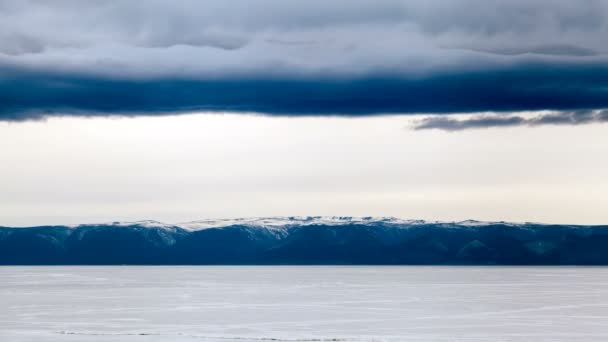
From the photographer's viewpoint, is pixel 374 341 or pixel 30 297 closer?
pixel 374 341

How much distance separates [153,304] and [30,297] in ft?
68.9

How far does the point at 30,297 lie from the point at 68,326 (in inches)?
1624

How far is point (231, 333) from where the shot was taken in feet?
191

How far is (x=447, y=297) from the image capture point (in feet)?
328

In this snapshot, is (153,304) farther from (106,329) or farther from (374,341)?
(374,341)

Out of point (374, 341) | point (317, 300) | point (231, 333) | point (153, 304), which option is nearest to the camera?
point (374, 341)

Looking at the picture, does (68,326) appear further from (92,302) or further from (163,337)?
(92,302)

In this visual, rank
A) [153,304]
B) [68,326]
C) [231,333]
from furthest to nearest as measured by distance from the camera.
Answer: [153,304], [68,326], [231,333]

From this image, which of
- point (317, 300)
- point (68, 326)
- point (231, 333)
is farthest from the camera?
point (317, 300)

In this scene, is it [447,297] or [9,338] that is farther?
[447,297]

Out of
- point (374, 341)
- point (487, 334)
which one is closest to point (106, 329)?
point (374, 341)

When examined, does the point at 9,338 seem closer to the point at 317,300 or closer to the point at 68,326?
the point at 68,326

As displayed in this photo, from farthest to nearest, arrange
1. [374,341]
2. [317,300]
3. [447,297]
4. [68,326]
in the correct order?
[447,297], [317,300], [68,326], [374,341]

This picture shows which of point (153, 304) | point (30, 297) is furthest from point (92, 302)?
point (30, 297)
